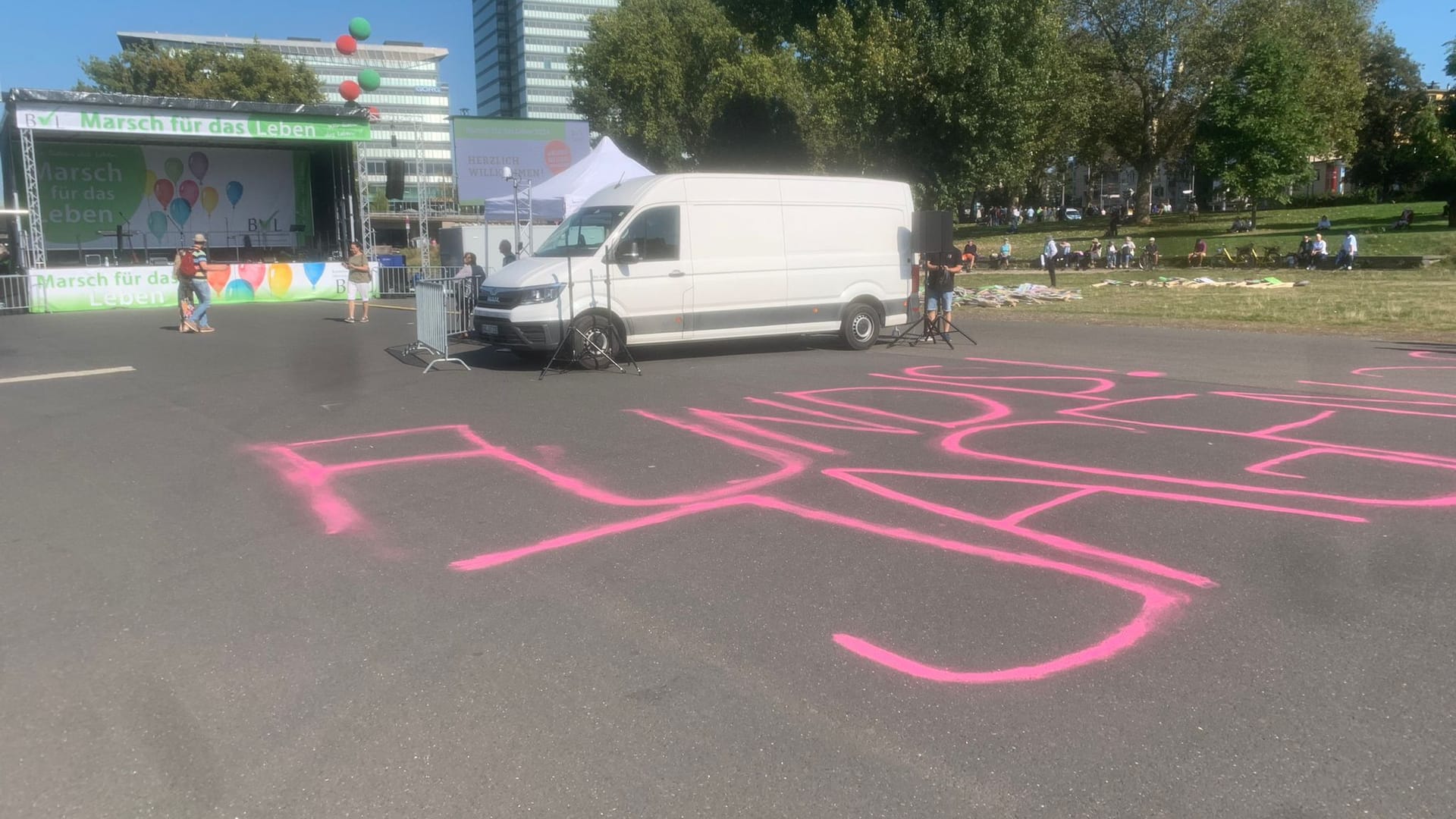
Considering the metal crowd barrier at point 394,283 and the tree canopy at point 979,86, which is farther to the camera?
the metal crowd barrier at point 394,283

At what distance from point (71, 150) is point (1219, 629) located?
3350cm

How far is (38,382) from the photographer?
39.0 feet

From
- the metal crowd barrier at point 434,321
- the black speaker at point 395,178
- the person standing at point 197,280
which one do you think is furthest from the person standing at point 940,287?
the black speaker at point 395,178

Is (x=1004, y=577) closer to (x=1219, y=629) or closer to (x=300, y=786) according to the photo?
(x=1219, y=629)

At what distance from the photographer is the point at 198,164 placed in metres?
31.2

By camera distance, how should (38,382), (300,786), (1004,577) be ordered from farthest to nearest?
(38,382), (1004,577), (300,786)

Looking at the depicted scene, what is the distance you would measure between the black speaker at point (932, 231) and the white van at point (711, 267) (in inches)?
16.6

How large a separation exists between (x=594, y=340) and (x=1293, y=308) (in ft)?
49.2

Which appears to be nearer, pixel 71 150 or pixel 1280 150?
pixel 71 150

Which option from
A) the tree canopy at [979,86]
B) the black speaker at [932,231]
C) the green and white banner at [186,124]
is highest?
the tree canopy at [979,86]

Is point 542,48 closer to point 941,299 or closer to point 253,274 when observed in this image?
point 253,274

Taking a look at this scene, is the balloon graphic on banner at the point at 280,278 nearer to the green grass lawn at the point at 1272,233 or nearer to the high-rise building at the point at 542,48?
the green grass lawn at the point at 1272,233

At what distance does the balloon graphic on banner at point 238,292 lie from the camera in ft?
85.6

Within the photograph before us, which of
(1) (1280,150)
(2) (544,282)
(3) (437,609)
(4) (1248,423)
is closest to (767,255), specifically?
(2) (544,282)
